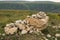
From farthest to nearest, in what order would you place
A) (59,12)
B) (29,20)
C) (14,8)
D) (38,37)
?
1. (14,8)
2. (59,12)
3. (29,20)
4. (38,37)

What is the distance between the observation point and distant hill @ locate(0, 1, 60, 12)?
12027mm

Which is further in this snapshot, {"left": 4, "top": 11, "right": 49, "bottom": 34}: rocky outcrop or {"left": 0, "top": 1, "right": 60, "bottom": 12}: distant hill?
{"left": 0, "top": 1, "right": 60, "bottom": 12}: distant hill

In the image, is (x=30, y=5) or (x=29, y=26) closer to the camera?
(x=29, y=26)

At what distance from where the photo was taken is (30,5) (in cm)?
1238

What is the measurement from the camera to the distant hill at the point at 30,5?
12.0 meters

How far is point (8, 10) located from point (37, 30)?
635cm

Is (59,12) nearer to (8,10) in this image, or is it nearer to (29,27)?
(8,10)

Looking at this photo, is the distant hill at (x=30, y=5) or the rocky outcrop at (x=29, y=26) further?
the distant hill at (x=30, y=5)

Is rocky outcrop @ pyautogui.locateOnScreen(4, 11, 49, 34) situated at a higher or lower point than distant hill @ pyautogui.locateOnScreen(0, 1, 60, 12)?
higher

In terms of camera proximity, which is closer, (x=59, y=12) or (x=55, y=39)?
(x=55, y=39)

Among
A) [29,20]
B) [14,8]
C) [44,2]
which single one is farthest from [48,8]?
[29,20]

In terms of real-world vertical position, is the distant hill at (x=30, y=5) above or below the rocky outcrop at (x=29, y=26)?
below

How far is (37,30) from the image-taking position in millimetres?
6887

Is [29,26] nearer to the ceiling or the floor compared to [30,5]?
nearer to the ceiling
